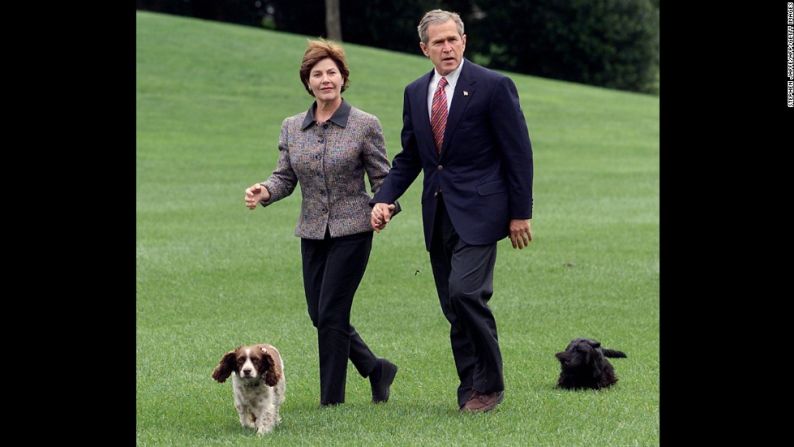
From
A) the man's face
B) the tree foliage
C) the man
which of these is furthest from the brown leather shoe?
the tree foliage

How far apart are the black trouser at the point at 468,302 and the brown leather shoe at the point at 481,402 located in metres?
0.04

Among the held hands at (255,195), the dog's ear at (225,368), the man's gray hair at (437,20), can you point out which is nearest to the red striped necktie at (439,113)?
the man's gray hair at (437,20)

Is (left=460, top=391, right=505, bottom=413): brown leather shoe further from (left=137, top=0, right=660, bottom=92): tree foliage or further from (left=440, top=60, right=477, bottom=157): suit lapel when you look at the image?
(left=137, top=0, right=660, bottom=92): tree foliage

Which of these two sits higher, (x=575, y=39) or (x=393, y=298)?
(x=575, y=39)

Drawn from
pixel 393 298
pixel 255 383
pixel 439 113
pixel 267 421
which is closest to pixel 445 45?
pixel 439 113

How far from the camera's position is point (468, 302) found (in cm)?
792

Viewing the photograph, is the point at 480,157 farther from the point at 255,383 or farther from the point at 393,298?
the point at 393,298

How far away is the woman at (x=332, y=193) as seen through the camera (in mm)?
8297

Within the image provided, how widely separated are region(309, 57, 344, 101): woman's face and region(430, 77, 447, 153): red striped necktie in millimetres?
606

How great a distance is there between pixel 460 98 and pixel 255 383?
6.61 ft

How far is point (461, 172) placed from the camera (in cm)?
808

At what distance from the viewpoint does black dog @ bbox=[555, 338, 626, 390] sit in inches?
357

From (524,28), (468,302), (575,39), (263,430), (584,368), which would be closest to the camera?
(263,430)
